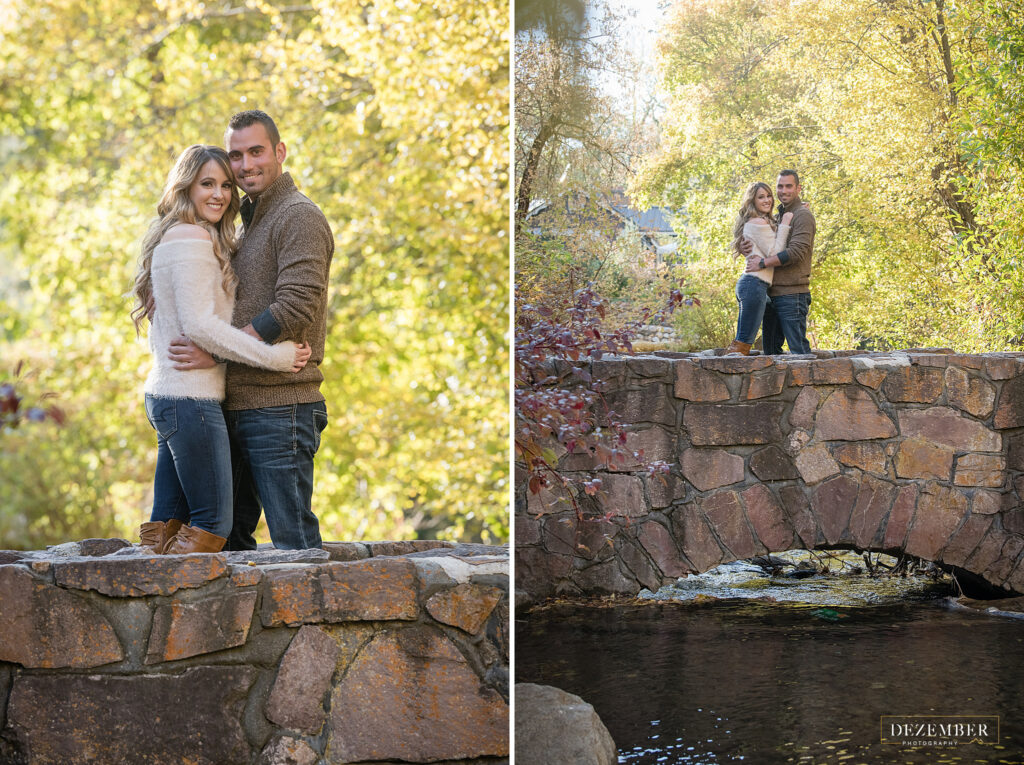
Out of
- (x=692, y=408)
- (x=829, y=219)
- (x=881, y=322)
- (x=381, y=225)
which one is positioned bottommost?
(x=692, y=408)

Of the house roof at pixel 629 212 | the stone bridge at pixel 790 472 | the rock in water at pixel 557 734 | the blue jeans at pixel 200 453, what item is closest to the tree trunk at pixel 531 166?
the house roof at pixel 629 212

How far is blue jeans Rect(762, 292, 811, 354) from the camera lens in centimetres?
210

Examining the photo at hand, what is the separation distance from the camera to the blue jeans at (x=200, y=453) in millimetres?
1862

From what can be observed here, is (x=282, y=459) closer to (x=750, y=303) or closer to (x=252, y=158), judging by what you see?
(x=252, y=158)

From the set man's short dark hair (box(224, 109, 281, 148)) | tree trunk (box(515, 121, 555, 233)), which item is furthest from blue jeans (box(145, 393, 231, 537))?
tree trunk (box(515, 121, 555, 233))

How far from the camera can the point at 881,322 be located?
2129mm

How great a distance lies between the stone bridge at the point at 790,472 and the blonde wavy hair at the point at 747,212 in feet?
0.91

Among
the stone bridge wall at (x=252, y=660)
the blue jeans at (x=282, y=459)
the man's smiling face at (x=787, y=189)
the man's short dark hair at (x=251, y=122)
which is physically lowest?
the stone bridge wall at (x=252, y=660)

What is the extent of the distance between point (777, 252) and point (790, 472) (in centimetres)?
52

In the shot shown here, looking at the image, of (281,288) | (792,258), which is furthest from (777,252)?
(281,288)

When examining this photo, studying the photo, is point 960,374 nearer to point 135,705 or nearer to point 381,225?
point 135,705

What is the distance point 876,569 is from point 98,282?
5205mm

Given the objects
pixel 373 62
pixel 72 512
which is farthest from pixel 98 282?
pixel 373 62

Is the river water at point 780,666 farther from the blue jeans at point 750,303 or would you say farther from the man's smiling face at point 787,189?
the man's smiling face at point 787,189
